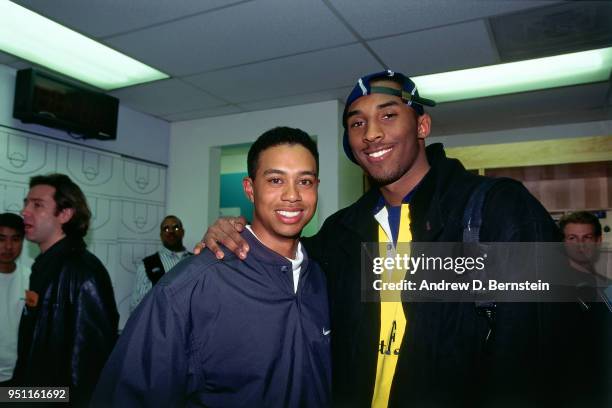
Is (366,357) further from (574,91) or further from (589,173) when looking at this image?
(589,173)

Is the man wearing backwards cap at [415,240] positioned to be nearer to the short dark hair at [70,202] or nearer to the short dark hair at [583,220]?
the short dark hair at [70,202]

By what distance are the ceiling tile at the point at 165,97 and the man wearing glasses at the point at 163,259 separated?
977 millimetres

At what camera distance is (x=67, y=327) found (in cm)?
176

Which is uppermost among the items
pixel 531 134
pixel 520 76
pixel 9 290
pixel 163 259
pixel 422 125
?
pixel 520 76

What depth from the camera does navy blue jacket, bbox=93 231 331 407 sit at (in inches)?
41.9

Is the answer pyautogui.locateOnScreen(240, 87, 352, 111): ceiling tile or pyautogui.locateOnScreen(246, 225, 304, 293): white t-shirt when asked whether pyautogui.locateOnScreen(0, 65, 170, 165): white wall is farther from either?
pyautogui.locateOnScreen(246, 225, 304, 293): white t-shirt

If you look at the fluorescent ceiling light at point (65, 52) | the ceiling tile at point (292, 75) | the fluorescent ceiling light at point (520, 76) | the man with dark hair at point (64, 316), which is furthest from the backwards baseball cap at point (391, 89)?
the fluorescent ceiling light at point (65, 52)

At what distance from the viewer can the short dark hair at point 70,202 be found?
203cm

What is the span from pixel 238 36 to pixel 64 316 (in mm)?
1716

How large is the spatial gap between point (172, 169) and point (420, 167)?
130 inches

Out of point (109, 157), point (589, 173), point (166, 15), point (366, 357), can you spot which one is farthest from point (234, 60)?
point (589, 173)

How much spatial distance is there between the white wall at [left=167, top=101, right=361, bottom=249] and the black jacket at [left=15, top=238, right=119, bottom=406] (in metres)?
2.06

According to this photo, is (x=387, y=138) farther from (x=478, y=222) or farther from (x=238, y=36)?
(x=238, y=36)

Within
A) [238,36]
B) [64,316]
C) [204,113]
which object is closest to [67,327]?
[64,316]
